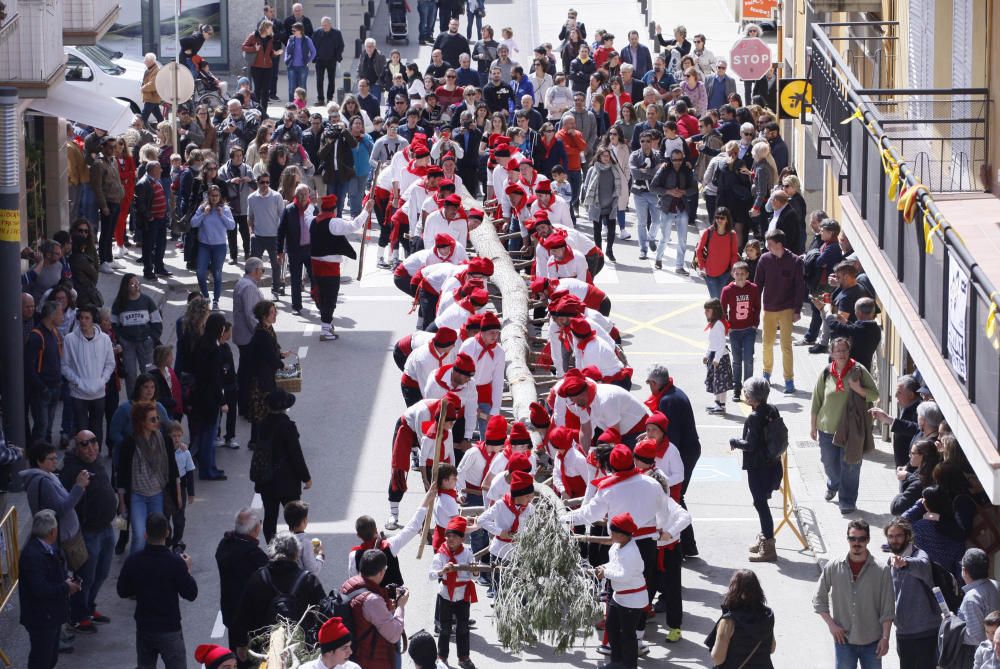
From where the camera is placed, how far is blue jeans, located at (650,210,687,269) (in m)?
25.6

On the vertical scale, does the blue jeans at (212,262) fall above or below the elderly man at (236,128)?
below

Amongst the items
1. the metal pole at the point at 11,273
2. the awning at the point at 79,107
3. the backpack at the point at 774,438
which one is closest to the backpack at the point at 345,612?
the backpack at the point at 774,438

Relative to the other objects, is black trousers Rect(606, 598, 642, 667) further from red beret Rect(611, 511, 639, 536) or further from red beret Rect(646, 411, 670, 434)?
red beret Rect(646, 411, 670, 434)

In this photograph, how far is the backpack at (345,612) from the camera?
1288cm

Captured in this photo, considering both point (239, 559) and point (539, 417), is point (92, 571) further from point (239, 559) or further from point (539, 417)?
point (539, 417)

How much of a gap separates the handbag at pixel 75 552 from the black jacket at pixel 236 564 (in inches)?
61.0

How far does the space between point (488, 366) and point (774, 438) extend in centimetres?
279

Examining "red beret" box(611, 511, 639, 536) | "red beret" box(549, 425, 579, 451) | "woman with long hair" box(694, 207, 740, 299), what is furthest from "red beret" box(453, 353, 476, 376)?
"woman with long hair" box(694, 207, 740, 299)

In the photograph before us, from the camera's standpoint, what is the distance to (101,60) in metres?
33.2

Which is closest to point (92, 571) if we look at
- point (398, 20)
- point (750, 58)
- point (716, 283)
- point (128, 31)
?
point (716, 283)

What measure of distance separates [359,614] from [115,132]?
1329 cm

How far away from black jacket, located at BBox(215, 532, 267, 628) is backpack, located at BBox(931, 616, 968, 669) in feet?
15.6

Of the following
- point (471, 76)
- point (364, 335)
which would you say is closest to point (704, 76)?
point (471, 76)

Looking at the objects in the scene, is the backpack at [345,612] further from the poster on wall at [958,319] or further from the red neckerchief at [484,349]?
the red neckerchief at [484,349]
